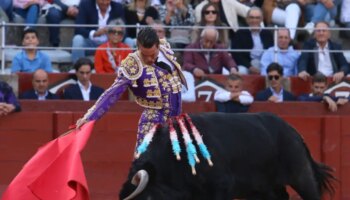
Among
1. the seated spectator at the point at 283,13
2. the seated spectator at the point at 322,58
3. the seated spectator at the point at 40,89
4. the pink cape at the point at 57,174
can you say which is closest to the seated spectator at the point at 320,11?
the seated spectator at the point at 283,13

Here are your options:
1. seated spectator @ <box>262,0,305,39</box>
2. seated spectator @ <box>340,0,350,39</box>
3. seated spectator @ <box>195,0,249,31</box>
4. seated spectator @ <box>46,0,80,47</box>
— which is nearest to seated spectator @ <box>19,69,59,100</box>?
seated spectator @ <box>46,0,80,47</box>

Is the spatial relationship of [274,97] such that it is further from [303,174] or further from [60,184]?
[60,184]

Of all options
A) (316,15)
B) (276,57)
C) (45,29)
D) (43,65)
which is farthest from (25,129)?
(316,15)

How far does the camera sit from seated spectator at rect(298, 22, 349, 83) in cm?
1102

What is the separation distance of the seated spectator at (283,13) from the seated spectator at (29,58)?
2324 mm

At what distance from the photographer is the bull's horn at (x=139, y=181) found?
6.87 m

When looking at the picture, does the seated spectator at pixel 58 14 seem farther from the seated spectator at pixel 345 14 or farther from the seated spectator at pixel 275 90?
the seated spectator at pixel 345 14

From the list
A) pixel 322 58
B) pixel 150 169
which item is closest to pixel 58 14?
pixel 322 58

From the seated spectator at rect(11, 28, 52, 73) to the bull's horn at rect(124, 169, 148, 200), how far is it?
3904mm

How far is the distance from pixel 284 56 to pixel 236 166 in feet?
11.8

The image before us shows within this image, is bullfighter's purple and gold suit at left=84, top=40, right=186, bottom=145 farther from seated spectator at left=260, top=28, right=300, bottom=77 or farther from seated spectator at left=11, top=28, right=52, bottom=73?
seated spectator at left=260, top=28, right=300, bottom=77

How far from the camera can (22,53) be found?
35.1ft

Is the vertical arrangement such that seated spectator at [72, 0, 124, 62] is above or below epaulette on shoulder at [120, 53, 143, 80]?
above

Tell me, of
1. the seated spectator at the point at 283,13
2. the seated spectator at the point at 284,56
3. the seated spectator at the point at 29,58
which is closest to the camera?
the seated spectator at the point at 29,58
